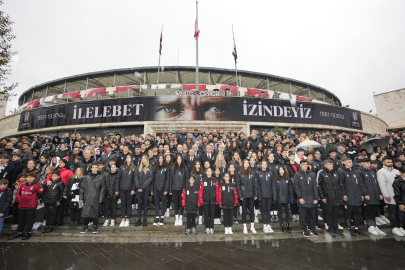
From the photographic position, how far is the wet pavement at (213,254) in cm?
314

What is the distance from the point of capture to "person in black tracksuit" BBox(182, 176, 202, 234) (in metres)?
4.72

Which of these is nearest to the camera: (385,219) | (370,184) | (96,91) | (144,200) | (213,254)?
(213,254)

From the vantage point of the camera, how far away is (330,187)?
185 inches

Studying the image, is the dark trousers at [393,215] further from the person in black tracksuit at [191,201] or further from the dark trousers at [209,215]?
the person in black tracksuit at [191,201]

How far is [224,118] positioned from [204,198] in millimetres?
10085

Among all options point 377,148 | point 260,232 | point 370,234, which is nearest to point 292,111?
point 377,148

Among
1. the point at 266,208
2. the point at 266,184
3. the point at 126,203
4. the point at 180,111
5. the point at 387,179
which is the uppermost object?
the point at 180,111

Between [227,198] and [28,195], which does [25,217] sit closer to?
[28,195]

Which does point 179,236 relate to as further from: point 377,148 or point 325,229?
point 377,148

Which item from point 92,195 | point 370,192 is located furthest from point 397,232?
point 92,195

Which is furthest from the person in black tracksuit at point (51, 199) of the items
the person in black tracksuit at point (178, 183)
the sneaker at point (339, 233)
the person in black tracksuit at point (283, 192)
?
the sneaker at point (339, 233)

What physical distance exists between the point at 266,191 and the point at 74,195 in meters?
5.67

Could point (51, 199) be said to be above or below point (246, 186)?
below

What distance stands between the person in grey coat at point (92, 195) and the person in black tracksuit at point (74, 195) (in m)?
0.20
